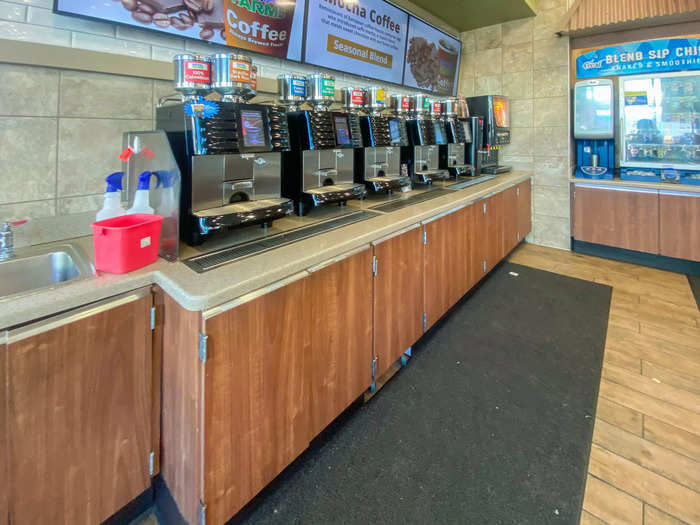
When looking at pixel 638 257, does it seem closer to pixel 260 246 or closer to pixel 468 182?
pixel 468 182

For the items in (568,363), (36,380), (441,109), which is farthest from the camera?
(441,109)

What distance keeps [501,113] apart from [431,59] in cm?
96

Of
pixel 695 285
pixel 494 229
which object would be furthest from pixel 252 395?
pixel 695 285

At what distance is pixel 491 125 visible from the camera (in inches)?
150

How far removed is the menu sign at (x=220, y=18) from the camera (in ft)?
5.22

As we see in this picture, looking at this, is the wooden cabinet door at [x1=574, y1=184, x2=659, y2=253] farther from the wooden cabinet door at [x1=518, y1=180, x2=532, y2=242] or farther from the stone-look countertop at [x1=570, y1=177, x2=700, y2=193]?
the wooden cabinet door at [x1=518, y1=180, x2=532, y2=242]

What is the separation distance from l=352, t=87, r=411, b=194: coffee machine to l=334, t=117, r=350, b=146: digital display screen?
205 millimetres

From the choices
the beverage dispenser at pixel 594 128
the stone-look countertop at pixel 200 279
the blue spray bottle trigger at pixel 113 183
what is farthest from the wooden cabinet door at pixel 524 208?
the blue spray bottle trigger at pixel 113 183

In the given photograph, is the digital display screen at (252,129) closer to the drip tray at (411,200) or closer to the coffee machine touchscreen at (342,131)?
the coffee machine touchscreen at (342,131)

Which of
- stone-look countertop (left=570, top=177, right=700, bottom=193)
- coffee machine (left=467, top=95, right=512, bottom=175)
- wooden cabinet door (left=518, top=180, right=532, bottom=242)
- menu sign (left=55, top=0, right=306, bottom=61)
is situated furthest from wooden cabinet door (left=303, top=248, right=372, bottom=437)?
stone-look countertop (left=570, top=177, right=700, bottom=193)

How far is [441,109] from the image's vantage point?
3064 mm

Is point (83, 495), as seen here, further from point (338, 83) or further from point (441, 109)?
point (441, 109)

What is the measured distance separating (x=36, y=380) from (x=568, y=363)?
2476 mm

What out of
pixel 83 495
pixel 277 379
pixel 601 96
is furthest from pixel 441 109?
pixel 83 495
